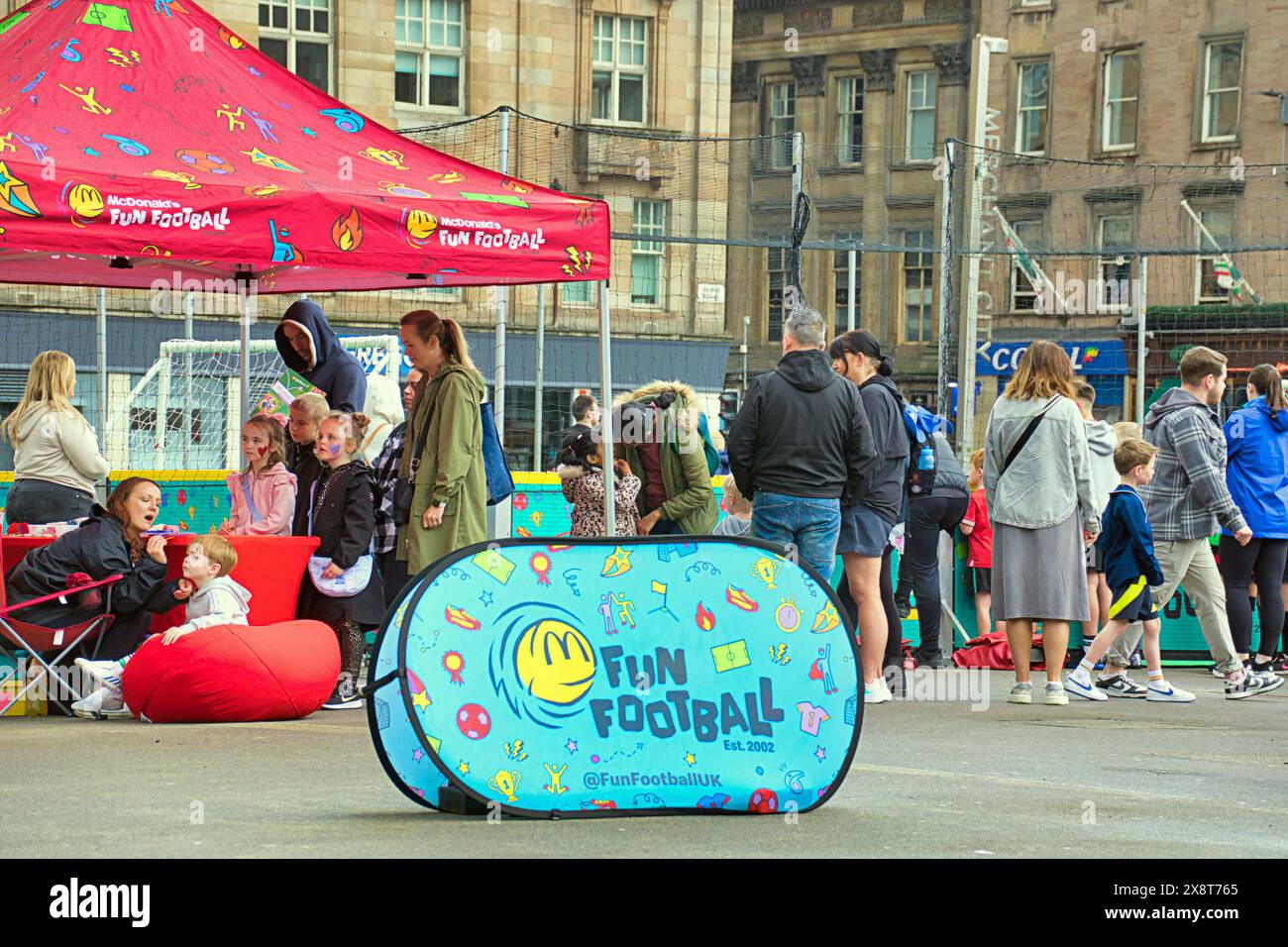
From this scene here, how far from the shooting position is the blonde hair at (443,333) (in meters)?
9.51

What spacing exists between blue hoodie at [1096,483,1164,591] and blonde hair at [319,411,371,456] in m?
4.04

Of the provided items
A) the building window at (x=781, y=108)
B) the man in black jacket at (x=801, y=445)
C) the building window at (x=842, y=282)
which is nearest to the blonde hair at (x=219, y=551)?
the man in black jacket at (x=801, y=445)

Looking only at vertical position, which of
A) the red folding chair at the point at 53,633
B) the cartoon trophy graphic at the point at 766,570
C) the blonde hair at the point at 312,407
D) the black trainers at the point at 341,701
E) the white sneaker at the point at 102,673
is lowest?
the black trainers at the point at 341,701

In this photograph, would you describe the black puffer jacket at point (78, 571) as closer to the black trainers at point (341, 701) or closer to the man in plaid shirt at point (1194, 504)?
the black trainers at point (341, 701)

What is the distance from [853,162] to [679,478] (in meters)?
41.0

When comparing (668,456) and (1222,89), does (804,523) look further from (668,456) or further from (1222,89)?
(1222,89)

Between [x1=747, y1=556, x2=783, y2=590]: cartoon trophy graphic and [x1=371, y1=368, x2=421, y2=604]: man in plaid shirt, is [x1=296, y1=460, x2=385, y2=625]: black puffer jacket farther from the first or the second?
[x1=747, y1=556, x2=783, y2=590]: cartoon trophy graphic

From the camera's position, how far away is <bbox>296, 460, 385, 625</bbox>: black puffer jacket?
9492 mm

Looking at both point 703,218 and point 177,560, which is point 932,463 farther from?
point 703,218

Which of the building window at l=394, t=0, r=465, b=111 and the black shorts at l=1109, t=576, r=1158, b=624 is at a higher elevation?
the building window at l=394, t=0, r=465, b=111

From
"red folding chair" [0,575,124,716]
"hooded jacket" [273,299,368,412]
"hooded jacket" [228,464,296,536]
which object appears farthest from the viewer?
"hooded jacket" [273,299,368,412]

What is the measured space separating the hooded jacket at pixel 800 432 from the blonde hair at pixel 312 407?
2.02 metres

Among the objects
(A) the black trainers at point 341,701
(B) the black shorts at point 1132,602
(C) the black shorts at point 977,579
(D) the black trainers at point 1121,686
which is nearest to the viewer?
(A) the black trainers at point 341,701

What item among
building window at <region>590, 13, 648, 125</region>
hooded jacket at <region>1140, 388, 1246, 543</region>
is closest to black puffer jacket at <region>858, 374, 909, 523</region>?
hooded jacket at <region>1140, 388, 1246, 543</region>
